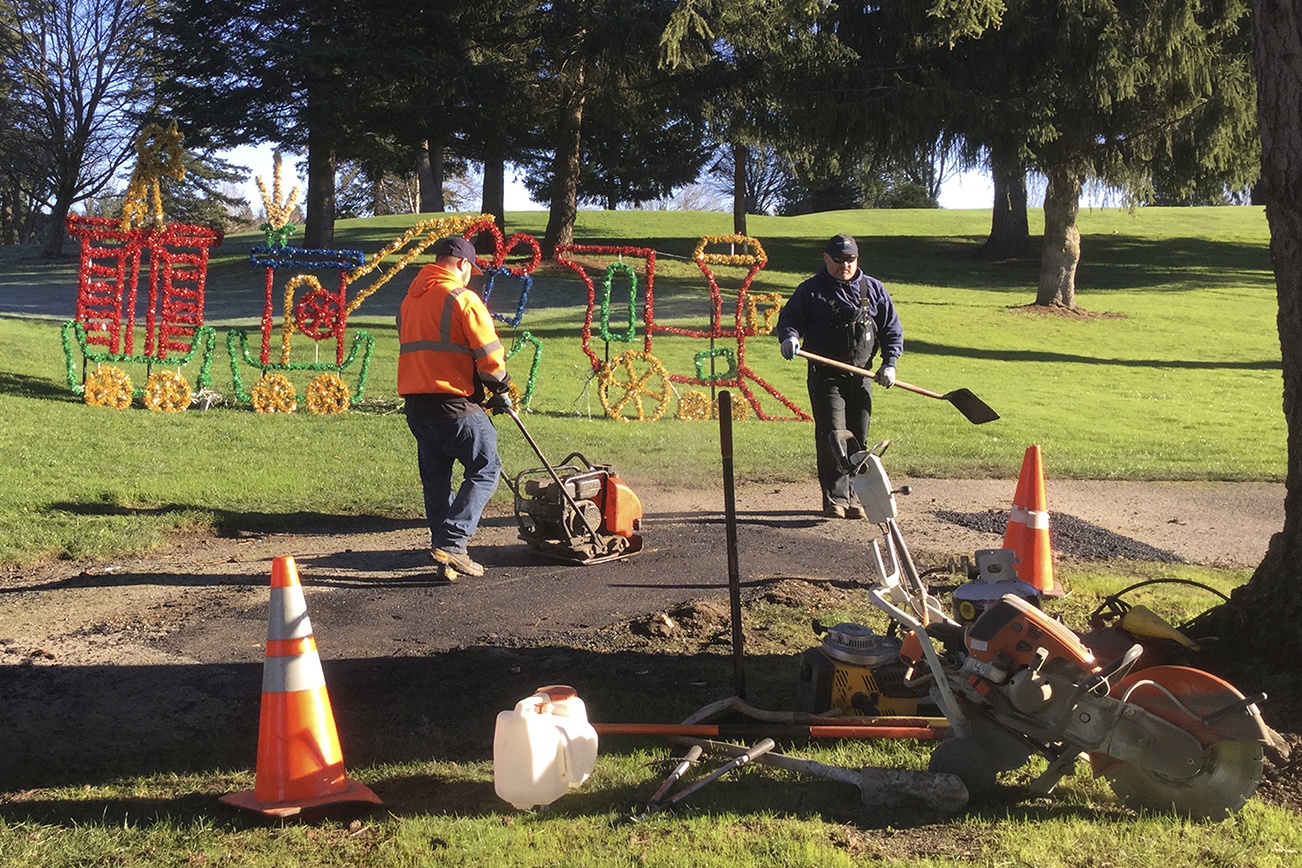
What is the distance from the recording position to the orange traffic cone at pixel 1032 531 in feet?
22.5

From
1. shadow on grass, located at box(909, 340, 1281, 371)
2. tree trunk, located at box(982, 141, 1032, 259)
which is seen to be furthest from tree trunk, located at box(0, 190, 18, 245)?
shadow on grass, located at box(909, 340, 1281, 371)

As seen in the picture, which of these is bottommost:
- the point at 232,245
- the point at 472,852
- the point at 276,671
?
the point at 472,852

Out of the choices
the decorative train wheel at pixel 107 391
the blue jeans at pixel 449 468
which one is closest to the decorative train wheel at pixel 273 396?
the decorative train wheel at pixel 107 391

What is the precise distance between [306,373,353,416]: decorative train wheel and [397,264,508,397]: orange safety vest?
643cm

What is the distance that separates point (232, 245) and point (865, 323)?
39352 mm

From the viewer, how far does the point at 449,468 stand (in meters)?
7.44

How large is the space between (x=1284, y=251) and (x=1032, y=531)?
2.47 meters

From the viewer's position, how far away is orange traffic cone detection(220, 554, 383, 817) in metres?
3.90

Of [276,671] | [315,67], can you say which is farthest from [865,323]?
[315,67]

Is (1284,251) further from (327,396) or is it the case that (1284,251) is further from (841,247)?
(327,396)

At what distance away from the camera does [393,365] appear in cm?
1770

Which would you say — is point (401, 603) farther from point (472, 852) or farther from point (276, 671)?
point (472, 852)

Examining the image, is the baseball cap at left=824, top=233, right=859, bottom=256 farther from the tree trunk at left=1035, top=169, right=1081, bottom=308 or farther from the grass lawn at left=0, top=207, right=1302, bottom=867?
the tree trunk at left=1035, top=169, right=1081, bottom=308

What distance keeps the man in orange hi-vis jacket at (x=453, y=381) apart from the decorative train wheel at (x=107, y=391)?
6845mm
